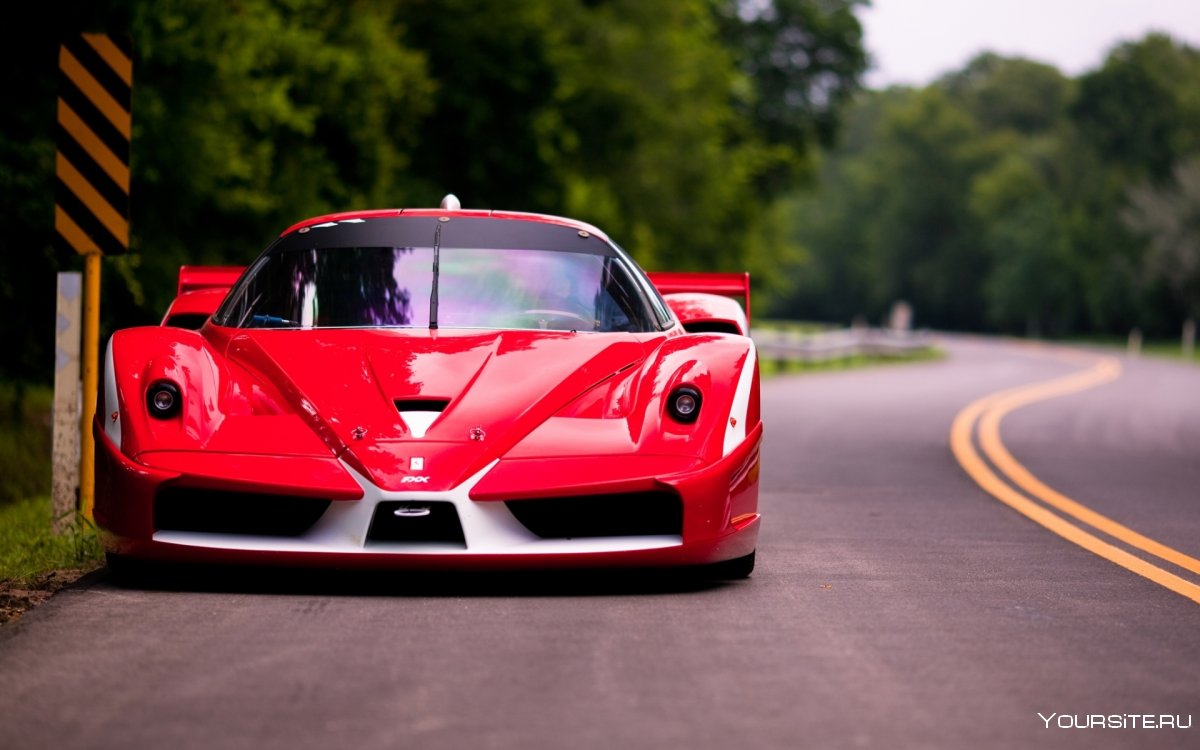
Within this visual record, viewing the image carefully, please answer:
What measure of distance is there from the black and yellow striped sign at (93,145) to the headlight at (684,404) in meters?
2.90

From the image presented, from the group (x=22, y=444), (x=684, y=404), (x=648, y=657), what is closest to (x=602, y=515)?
(x=684, y=404)

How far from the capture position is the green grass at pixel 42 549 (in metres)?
6.52

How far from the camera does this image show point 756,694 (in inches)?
170

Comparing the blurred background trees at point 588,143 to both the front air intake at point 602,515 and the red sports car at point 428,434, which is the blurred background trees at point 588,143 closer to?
the red sports car at point 428,434

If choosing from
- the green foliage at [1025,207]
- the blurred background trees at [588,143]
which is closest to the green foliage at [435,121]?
the blurred background trees at [588,143]

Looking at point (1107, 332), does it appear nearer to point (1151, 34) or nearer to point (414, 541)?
point (1151, 34)

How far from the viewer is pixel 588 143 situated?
38562 millimetres

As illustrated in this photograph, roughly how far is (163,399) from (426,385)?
844 millimetres

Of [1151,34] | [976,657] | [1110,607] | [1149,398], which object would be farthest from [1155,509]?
[1151,34]

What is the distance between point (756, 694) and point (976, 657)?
32.1 inches

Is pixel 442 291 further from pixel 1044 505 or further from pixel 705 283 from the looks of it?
pixel 1044 505

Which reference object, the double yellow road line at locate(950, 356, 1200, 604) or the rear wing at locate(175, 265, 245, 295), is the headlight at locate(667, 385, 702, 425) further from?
the rear wing at locate(175, 265, 245, 295)

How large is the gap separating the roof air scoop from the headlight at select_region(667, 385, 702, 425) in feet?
2.43

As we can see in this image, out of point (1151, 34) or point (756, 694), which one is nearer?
point (756, 694)
